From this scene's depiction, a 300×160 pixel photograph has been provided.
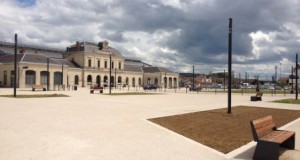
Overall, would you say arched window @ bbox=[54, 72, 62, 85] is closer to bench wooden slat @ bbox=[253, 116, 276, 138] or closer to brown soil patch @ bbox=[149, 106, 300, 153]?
brown soil patch @ bbox=[149, 106, 300, 153]

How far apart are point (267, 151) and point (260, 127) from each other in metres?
0.96

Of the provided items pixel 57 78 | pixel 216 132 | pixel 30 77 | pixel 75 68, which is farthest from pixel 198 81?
pixel 216 132

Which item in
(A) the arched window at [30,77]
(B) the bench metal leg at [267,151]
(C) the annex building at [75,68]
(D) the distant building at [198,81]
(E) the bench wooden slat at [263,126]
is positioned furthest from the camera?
(D) the distant building at [198,81]

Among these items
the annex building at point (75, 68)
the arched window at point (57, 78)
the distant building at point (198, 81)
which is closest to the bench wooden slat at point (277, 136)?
the annex building at point (75, 68)

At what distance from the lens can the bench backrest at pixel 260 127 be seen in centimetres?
809

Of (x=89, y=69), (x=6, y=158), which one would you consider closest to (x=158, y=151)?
(x=6, y=158)

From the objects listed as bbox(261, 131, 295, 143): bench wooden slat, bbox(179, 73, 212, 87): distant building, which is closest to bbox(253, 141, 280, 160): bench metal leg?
bbox(261, 131, 295, 143): bench wooden slat

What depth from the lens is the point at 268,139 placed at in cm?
809

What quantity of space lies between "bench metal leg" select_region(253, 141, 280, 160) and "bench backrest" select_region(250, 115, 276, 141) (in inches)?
9.0

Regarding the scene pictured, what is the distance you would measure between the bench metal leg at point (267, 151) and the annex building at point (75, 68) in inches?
2572

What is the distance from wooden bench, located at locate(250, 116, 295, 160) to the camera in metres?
7.65

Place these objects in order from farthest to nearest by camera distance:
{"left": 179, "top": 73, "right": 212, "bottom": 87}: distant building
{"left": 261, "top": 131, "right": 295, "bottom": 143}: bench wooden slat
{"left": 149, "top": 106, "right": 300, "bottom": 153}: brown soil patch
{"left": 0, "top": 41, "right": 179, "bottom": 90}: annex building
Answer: {"left": 179, "top": 73, "right": 212, "bottom": 87}: distant building
{"left": 0, "top": 41, "right": 179, "bottom": 90}: annex building
{"left": 149, "top": 106, "right": 300, "bottom": 153}: brown soil patch
{"left": 261, "top": 131, "right": 295, "bottom": 143}: bench wooden slat

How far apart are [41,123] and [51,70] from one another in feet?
229

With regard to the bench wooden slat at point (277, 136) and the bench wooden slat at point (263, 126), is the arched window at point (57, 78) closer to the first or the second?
the bench wooden slat at point (263, 126)
